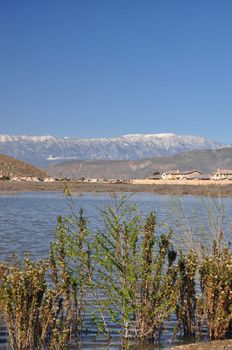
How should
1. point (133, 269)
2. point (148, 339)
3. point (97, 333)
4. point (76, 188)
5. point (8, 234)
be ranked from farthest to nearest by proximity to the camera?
point (76, 188), point (8, 234), point (97, 333), point (148, 339), point (133, 269)

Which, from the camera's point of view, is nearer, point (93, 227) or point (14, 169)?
point (93, 227)

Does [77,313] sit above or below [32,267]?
below

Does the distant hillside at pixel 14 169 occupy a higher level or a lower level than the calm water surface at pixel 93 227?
higher

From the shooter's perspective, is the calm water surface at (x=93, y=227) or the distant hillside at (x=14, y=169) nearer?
the calm water surface at (x=93, y=227)

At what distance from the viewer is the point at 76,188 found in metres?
111

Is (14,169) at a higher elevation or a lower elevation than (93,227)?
higher

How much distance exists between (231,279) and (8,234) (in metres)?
22.3

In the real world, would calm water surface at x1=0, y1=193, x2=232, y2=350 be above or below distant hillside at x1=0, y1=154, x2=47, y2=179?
below

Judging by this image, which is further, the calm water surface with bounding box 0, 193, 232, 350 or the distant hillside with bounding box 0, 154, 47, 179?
the distant hillside with bounding box 0, 154, 47, 179

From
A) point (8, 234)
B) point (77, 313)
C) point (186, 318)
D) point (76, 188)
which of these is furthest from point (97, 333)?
point (76, 188)

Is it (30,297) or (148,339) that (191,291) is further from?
(30,297)

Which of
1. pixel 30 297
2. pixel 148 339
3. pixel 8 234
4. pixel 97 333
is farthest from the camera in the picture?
pixel 8 234

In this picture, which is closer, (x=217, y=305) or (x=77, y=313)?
(x=217, y=305)

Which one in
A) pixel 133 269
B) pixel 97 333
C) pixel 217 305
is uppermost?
pixel 133 269
